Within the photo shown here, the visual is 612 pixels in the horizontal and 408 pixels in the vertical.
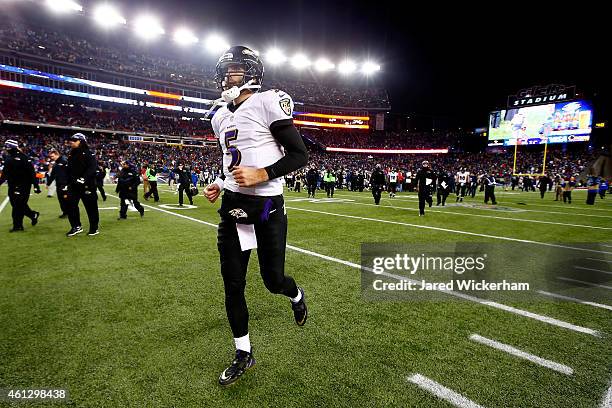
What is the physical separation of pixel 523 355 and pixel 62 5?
67.2 meters

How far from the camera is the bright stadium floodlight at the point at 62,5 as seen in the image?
4803cm

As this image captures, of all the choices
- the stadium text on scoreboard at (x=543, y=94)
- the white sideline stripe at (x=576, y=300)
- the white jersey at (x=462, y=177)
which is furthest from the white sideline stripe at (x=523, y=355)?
the stadium text on scoreboard at (x=543, y=94)

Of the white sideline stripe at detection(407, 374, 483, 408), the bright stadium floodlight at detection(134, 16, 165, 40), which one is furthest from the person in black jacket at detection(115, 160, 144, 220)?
the bright stadium floodlight at detection(134, 16, 165, 40)

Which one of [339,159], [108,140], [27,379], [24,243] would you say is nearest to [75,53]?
[108,140]

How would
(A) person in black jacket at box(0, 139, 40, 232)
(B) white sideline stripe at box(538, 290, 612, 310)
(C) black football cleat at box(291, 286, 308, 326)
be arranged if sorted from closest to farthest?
(C) black football cleat at box(291, 286, 308, 326) < (B) white sideline stripe at box(538, 290, 612, 310) < (A) person in black jacket at box(0, 139, 40, 232)

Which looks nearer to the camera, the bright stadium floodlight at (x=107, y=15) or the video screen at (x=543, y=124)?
the video screen at (x=543, y=124)

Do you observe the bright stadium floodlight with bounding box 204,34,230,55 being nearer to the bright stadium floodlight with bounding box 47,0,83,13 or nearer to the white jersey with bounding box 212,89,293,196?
the bright stadium floodlight with bounding box 47,0,83,13

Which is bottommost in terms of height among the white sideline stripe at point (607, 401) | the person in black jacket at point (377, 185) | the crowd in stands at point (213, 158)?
the white sideline stripe at point (607, 401)

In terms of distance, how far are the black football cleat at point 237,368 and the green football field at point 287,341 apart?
6 centimetres

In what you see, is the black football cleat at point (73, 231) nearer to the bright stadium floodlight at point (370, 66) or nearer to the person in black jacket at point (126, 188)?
the person in black jacket at point (126, 188)

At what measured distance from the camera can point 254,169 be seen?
2193mm

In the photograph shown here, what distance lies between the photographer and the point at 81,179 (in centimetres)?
744

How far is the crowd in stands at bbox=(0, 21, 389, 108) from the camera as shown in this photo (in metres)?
49.1

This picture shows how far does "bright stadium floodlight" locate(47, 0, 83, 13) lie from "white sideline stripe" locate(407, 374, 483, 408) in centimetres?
6663
